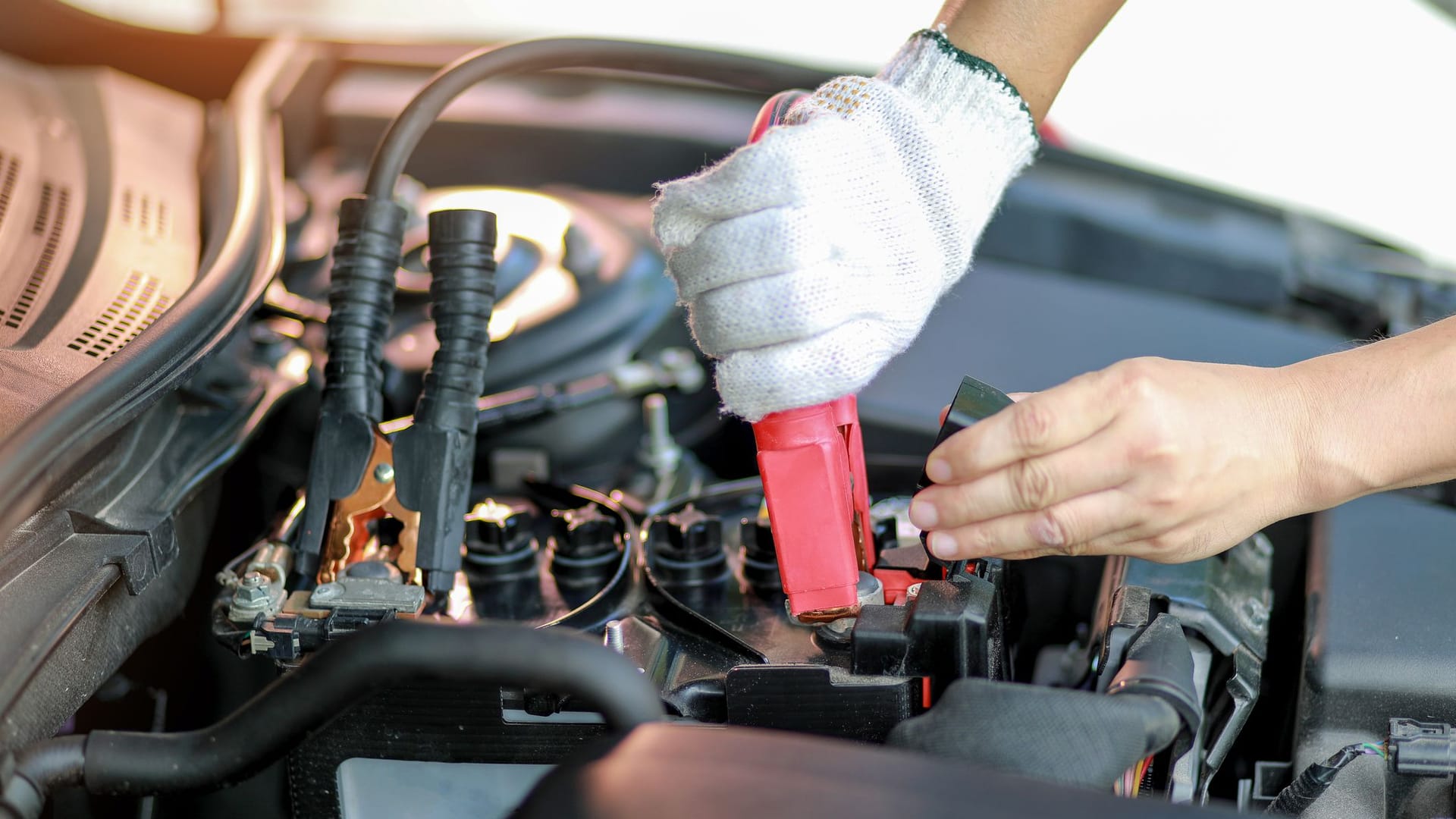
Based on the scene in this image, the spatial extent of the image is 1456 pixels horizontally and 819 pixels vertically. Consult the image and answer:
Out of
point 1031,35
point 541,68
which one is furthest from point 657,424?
point 1031,35

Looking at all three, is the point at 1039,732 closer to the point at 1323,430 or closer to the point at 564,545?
the point at 1323,430

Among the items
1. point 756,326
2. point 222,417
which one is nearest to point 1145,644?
point 756,326

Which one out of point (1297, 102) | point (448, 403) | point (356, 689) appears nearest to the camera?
point (356, 689)

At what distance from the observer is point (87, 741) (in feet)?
1.84

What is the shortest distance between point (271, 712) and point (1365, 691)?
0.65 meters

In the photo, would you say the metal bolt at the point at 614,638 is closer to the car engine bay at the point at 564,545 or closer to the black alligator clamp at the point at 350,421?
the car engine bay at the point at 564,545

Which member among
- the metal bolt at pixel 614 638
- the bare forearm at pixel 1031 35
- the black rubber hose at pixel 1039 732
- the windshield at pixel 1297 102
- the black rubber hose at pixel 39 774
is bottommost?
the black rubber hose at pixel 39 774

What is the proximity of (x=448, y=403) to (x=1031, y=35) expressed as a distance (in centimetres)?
52

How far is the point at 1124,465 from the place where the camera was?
670mm

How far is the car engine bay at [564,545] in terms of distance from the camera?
54cm

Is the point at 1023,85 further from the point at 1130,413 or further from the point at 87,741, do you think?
the point at 87,741

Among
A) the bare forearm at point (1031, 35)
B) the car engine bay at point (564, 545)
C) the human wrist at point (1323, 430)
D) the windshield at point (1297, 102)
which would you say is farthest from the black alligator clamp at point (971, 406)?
A: the windshield at point (1297, 102)

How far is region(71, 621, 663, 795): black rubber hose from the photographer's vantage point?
493mm

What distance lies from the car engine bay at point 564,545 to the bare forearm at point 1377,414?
0.12 m
